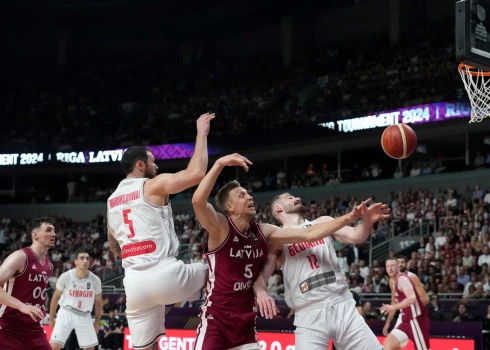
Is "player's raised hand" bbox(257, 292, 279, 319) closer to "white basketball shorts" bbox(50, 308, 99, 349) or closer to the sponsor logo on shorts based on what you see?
the sponsor logo on shorts

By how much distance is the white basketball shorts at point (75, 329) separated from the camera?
11.2 metres

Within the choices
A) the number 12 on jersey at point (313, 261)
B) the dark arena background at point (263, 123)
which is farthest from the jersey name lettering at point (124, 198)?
the dark arena background at point (263, 123)

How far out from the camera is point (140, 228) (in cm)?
584

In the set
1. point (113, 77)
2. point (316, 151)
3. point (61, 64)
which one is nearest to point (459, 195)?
point (316, 151)

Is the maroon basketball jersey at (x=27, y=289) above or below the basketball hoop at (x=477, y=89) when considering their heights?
below

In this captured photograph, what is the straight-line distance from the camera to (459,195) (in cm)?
2191

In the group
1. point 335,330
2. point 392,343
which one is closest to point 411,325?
point 392,343

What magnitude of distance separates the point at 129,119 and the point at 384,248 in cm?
1860

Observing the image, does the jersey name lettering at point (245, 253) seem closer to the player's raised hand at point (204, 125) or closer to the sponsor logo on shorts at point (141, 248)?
the sponsor logo on shorts at point (141, 248)

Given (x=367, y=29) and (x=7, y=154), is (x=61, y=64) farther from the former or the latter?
(x=367, y=29)

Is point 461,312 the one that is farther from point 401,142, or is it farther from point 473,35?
point 473,35

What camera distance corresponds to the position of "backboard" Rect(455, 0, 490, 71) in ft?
23.5

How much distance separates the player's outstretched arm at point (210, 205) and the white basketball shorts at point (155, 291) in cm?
35

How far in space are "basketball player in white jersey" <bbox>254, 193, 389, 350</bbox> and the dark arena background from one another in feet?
17.0
